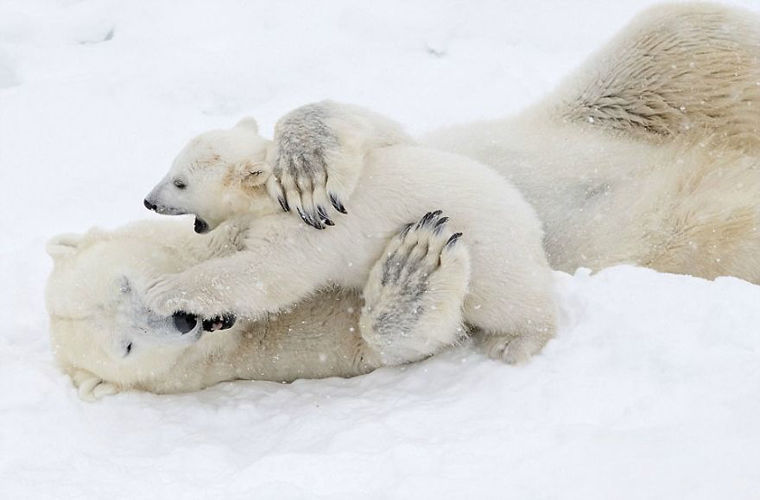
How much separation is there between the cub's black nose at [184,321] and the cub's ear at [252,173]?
0.47 meters

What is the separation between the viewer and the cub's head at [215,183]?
3053 millimetres

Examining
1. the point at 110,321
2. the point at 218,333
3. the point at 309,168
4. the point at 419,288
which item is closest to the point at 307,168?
the point at 309,168

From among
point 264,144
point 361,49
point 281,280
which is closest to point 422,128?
point 361,49

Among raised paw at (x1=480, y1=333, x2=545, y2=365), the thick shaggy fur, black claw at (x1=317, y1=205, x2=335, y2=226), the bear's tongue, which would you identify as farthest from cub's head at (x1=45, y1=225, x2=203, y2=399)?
the thick shaggy fur

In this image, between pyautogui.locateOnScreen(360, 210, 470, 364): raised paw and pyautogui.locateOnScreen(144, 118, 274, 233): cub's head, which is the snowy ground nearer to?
pyautogui.locateOnScreen(360, 210, 470, 364): raised paw

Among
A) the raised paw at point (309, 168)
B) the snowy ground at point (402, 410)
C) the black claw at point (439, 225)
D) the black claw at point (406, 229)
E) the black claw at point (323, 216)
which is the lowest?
the snowy ground at point (402, 410)

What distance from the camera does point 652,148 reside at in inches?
142

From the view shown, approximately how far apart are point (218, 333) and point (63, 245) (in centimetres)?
64

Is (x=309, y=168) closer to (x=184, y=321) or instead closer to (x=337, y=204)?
(x=337, y=204)

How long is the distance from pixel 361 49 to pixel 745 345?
4.39 metres

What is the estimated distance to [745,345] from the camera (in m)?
2.58

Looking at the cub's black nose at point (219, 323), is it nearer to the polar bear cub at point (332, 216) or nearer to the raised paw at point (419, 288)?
the polar bear cub at point (332, 216)

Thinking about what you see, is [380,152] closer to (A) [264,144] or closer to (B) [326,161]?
(B) [326,161]

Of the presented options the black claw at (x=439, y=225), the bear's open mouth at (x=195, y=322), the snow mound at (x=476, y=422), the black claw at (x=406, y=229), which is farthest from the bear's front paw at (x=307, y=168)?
the snow mound at (x=476, y=422)
